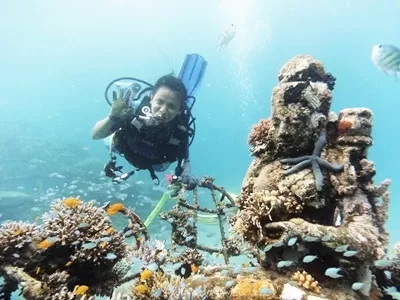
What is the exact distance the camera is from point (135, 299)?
4102mm

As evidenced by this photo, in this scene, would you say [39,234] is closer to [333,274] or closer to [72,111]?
[333,274]

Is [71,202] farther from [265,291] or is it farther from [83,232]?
[265,291]

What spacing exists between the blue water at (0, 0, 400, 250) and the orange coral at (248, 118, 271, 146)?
1705 inches

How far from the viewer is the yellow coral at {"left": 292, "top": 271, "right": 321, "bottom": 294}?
374 cm

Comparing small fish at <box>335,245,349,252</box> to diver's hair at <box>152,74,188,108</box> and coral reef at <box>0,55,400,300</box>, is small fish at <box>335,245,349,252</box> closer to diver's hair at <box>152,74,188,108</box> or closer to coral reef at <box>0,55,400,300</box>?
coral reef at <box>0,55,400,300</box>

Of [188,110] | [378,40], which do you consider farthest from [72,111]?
[188,110]

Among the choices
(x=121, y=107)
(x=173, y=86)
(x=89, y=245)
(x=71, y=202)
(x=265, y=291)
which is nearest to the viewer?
(x=265, y=291)

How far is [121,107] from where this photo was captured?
617cm

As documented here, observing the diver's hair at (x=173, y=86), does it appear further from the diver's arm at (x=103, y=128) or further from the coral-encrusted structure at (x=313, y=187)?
the coral-encrusted structure at (x=313, y=187)

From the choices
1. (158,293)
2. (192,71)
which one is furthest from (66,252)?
(192,71)

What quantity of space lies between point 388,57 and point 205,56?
95.2 m

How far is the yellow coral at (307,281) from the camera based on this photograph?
147 inches

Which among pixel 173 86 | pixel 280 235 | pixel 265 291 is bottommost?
pixel 265 291

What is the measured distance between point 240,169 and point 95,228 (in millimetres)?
116518
